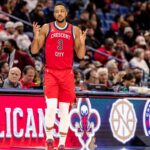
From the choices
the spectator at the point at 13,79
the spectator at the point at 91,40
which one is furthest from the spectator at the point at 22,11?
the spectator at the point at 13,79

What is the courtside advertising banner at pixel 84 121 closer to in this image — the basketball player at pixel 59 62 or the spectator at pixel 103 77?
the basketball player at pixel 59 62

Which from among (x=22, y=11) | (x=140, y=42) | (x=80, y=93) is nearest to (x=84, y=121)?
(x=80, y=93)

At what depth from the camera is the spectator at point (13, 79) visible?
42.4 feet

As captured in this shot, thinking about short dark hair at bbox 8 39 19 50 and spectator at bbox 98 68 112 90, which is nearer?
spectator at bbox 98 68 112 90

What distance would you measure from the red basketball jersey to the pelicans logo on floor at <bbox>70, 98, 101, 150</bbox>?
186 centimetres

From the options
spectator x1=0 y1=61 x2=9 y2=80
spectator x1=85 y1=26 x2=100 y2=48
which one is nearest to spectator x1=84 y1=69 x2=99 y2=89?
Result: spectator x1=0 y1=61 x2=9 y2=80

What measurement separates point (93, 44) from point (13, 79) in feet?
23.8

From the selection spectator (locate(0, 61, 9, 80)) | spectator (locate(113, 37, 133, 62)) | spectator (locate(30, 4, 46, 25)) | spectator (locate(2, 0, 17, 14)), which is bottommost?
spectator (locate(0, 61, 9, 80))

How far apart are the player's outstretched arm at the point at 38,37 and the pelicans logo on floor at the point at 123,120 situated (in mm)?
2846

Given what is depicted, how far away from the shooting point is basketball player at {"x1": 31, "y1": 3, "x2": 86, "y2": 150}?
1143cm

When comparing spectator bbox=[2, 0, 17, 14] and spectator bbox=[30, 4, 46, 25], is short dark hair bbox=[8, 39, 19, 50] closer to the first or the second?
spectator bbox=[30, 4, 46, 25]

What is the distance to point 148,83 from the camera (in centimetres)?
1731

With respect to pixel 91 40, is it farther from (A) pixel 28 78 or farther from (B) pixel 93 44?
(A) pixel 28 78

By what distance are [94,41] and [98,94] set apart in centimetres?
665
